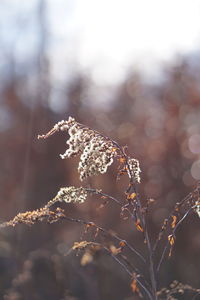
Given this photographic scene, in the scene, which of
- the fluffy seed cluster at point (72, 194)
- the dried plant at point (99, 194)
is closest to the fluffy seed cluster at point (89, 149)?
the dried plant at point (99, 194)

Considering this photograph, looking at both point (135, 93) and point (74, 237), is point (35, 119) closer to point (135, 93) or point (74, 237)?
point (74, 237)

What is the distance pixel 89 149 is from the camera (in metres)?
3.40

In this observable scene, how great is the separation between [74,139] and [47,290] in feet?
18.7

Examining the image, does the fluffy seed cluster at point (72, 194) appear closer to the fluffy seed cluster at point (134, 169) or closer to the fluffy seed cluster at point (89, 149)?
the fluffy seed cluster at point (89, 149)

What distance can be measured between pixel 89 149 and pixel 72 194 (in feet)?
1.20

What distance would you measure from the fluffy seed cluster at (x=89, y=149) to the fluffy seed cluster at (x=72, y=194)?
0.35 ft

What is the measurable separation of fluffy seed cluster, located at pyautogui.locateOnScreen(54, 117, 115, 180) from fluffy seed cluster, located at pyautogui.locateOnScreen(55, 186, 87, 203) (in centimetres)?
11

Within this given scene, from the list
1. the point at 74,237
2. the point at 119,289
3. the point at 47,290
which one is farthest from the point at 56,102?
the point at 47,290

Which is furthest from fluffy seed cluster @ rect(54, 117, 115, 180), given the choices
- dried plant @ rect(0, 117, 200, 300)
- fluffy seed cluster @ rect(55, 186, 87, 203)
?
fluffy seed cluster @ rect(55, 186, 87, 203)

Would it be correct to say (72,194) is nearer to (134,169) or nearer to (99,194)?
(99,194)

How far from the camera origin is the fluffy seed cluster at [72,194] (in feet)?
11.1

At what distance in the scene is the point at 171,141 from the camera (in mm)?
17453

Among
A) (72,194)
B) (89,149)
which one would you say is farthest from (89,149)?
(72,194)

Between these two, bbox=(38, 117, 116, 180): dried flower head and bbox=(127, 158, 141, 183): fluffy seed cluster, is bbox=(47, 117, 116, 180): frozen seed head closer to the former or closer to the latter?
bbox=(38, 117, 116, 180): dried flower head
